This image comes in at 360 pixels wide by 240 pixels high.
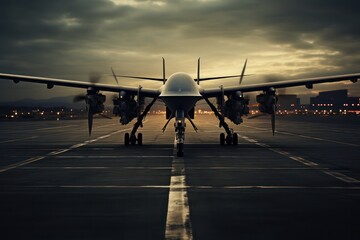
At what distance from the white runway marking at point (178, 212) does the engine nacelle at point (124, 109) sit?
1398cm

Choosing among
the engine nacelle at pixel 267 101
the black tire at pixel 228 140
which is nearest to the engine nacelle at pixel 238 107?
the engine nacelle at pixel 267 101

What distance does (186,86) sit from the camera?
24.1 meters

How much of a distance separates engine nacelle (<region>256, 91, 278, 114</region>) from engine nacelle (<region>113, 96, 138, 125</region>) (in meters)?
8.05

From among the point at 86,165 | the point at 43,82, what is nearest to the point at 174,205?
the point at 86,165

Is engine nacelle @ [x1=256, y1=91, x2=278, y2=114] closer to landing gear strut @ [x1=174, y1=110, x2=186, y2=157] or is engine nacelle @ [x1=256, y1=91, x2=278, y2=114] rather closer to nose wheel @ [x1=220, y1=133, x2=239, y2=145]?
nose wheel @ [x1=220, y1=133, x2=239, y2=145]

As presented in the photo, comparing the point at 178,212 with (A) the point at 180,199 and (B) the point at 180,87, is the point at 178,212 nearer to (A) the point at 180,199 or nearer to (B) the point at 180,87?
(A) the point at 180,199

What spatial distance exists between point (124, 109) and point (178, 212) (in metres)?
19.3

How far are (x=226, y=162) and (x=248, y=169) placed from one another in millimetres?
2320

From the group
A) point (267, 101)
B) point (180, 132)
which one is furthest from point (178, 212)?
point (267, 101)

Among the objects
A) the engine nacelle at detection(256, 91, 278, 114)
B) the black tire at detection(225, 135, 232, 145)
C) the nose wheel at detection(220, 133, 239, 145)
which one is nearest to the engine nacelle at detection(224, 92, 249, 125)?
the engine nacelle at detection(256, 91, 278, 114)

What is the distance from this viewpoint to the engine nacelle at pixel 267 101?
27922mm

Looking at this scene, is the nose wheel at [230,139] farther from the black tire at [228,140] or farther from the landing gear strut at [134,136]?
the landing gear strut at [134,136]

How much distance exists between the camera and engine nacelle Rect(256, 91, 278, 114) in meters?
27.9

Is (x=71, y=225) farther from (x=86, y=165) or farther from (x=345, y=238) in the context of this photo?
(x=86, y=165)
